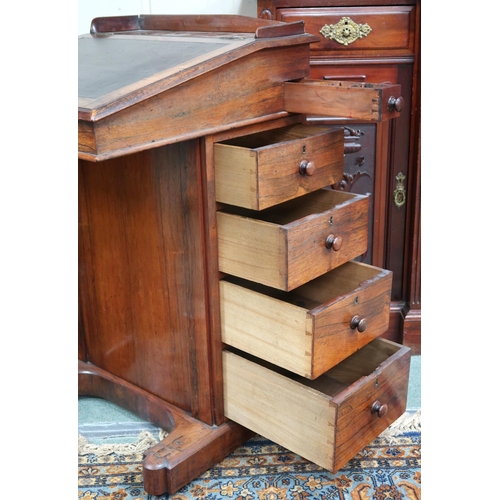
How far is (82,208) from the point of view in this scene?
166cm

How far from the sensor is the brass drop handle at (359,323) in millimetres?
1399

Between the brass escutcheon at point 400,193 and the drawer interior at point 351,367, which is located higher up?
the brass escutcheon at point 400,193

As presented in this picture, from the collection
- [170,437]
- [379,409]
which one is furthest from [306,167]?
[170,437]

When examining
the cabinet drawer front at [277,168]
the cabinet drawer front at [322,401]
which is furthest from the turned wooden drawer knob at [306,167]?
the cabinet drawer front at [322,401]

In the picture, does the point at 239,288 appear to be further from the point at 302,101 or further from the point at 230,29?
the point at 230,29

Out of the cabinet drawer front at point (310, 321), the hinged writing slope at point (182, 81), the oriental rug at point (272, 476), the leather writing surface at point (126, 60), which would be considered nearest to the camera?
the hinged writing slope at point (182, 81)

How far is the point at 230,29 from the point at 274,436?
36.3 inches

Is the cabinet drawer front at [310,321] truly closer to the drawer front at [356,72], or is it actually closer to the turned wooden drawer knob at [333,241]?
the turned wooden drawer knob at [333,241]

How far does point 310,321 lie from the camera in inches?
50.7

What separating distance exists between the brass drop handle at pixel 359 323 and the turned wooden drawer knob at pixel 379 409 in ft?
0.53

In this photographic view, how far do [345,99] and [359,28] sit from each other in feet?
1.64

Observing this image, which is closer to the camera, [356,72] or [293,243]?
[293,243]

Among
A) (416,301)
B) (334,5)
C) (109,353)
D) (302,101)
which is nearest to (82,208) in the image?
(109,353)

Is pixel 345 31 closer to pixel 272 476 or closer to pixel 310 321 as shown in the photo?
pixel 310 321
